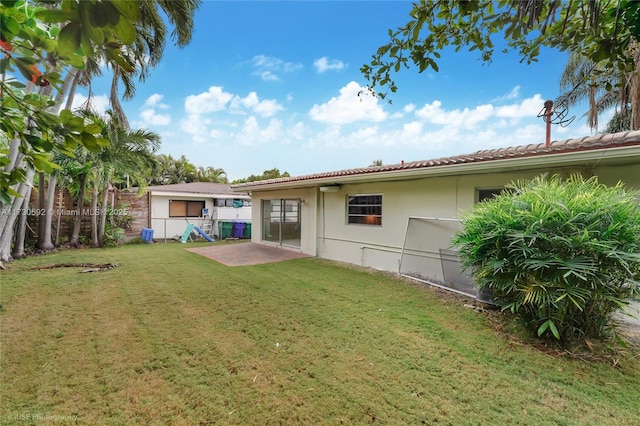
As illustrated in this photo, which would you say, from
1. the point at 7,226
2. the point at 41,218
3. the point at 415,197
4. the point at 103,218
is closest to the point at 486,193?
the point at 415,197

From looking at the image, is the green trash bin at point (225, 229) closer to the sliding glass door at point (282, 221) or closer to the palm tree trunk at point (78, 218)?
the sliding glass door at point (282, 221)

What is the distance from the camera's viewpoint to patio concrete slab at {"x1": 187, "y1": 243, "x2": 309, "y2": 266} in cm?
909

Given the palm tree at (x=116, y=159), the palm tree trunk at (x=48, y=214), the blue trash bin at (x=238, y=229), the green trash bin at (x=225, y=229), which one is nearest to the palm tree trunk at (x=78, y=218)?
the palm tree at (x=116, y=159)

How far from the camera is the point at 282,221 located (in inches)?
465

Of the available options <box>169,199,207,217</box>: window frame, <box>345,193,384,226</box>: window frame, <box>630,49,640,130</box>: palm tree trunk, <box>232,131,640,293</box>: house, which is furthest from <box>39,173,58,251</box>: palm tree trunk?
<box>630,49,640,130</box>: palm tree trunk

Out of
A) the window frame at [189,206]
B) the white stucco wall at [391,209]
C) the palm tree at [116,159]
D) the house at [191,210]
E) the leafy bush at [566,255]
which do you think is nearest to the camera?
the leafy bush at [566,255]

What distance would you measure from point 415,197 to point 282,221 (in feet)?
19.6

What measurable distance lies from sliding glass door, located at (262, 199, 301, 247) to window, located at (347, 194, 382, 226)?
258 centimetres

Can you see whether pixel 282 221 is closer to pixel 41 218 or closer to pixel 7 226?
pixel 7 226

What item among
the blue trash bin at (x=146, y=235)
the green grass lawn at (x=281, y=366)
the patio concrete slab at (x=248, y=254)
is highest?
the blue trash bin at (x=146, y=235)

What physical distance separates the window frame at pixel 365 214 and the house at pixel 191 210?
7.52 meters

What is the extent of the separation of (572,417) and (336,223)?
23.9ft

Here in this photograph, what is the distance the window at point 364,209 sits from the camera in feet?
27.2

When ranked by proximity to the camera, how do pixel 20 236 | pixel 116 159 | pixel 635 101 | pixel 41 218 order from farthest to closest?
pixel 116 159 < pixel 41 218 < pixel 20 236 < pixel 635 101
